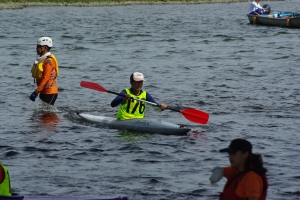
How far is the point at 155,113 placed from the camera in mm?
16969

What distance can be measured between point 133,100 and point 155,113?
3.62 metres

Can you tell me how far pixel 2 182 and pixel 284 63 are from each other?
21.2m

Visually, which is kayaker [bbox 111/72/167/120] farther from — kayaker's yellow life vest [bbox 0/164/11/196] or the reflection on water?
kayaker's yellow life vest [bbox 0/164/11/196]

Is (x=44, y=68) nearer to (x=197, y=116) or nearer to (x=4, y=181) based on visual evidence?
(x=197, y=116)

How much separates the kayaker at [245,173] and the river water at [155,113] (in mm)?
3314

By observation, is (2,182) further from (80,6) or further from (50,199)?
(80,6)

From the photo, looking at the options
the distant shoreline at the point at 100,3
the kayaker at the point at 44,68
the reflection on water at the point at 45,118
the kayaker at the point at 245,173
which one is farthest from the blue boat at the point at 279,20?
the kayaker at the point at 245,173

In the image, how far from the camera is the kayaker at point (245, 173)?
21.2 feet

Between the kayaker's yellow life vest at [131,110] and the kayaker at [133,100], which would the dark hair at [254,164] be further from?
the kayaker's yellow life vest at [131,110]

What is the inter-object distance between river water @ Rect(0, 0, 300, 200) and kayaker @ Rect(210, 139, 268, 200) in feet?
10.9

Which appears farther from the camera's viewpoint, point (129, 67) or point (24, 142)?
point (129, 67)

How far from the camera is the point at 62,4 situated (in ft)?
234

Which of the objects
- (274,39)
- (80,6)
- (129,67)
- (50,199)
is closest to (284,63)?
(129,67)

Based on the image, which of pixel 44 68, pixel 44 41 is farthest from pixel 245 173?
pixel 44 68
